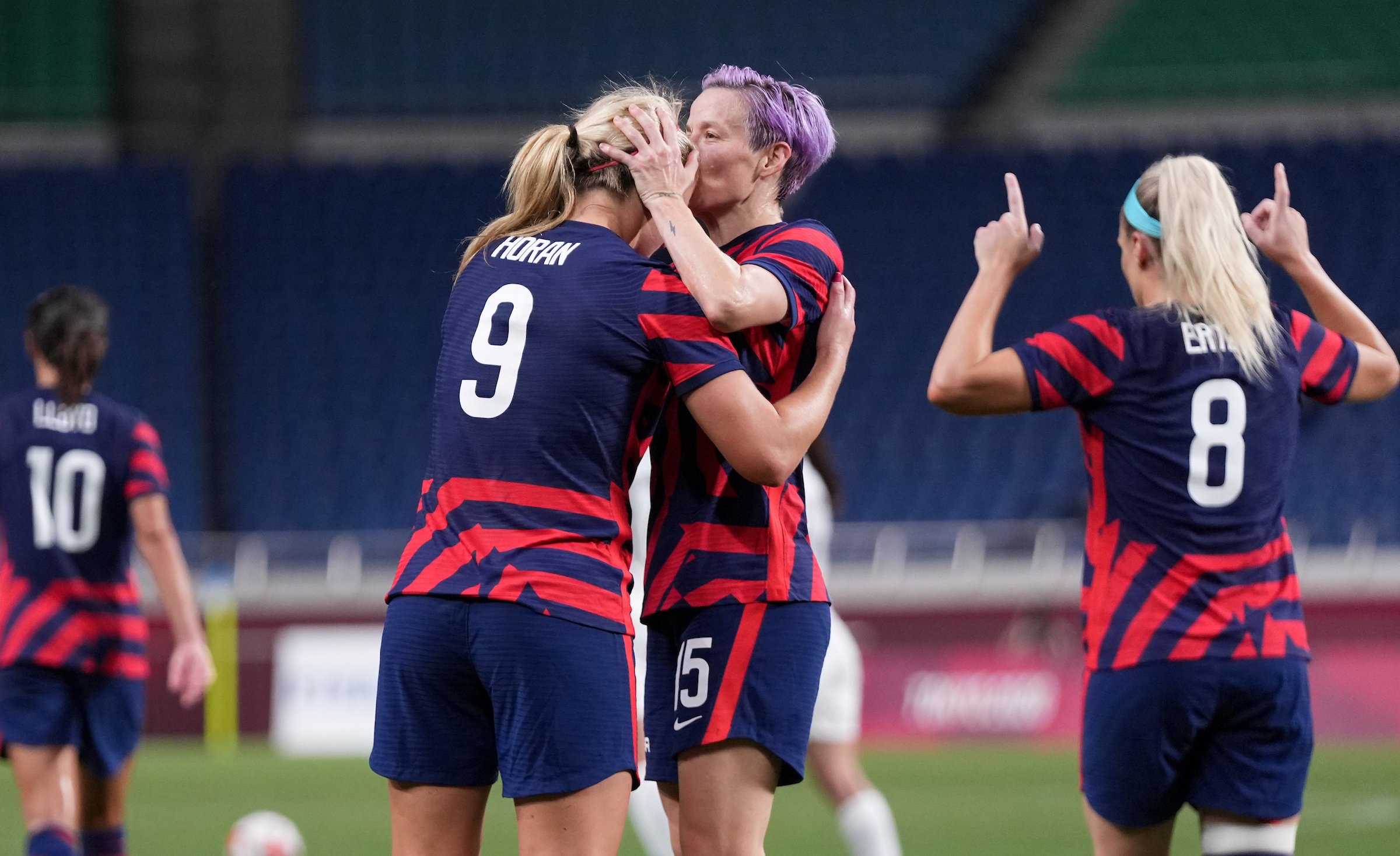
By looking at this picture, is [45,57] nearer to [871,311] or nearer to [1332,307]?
[871,311]

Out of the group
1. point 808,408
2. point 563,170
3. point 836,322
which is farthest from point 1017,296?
point 563,170

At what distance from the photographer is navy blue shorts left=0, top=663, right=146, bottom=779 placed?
5289 mm

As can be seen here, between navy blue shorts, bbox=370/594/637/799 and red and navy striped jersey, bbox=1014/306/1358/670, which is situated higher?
red and navy striped jersey, bbox=1014/306/1358/670

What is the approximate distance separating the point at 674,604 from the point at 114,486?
2713 millimetres

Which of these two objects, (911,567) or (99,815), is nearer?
(99,815)

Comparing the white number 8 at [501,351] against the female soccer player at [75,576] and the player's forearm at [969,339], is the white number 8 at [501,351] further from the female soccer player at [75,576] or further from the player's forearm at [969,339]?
the female soccer player at [75,576]

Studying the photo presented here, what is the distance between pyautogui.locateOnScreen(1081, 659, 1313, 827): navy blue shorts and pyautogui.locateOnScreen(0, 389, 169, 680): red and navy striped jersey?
326 cm

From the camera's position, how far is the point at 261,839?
683 centimetres

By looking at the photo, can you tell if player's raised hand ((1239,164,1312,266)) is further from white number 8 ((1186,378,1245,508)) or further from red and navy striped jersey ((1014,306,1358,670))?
white number 8 ((1186,378,1245,508))

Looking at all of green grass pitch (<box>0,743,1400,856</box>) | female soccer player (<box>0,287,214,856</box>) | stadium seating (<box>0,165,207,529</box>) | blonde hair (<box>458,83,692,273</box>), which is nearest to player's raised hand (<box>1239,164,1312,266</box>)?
blonde hair (<box>458,83,692,273</box>)

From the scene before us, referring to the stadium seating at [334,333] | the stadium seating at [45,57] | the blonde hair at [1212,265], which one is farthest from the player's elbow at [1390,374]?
the stadium seating at [45,57]

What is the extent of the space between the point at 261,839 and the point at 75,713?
1.64m

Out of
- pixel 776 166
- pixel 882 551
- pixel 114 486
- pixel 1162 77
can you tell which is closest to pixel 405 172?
pixel 882 551

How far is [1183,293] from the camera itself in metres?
3.67
